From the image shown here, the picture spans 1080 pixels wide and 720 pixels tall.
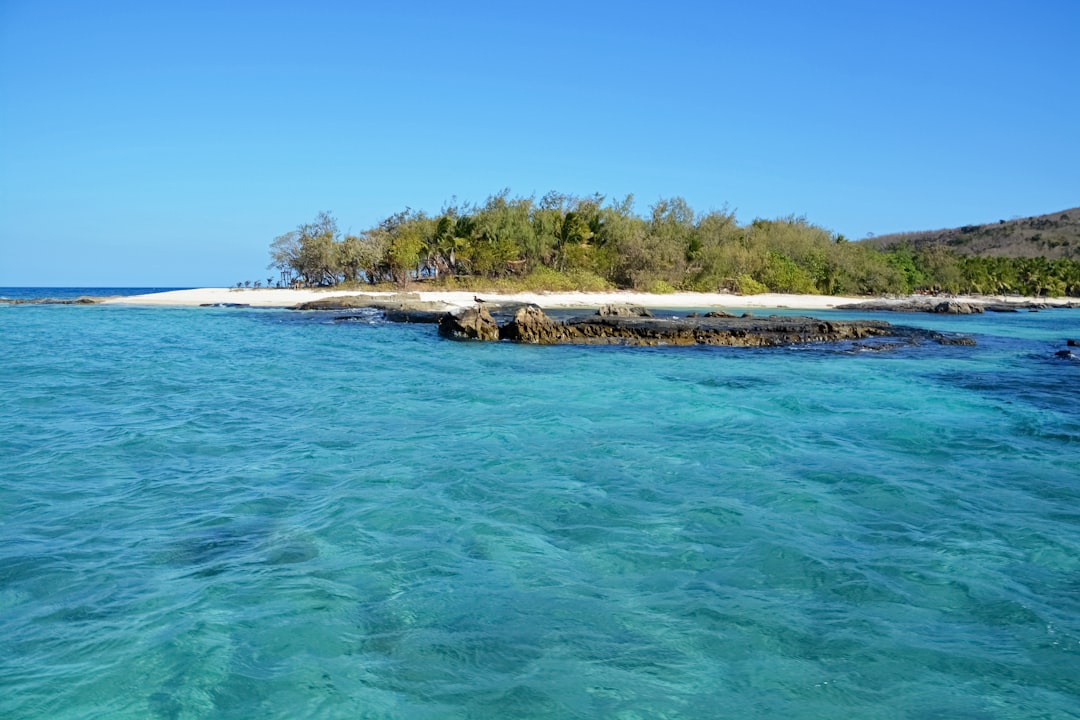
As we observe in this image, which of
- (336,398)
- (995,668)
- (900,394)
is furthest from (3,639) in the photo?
(900,394)

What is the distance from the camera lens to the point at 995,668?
430 centimetres

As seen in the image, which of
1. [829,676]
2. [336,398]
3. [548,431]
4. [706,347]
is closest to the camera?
[829,676]

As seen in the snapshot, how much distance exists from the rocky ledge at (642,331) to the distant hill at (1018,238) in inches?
3697

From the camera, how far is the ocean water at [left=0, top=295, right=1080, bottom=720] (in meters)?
4.03

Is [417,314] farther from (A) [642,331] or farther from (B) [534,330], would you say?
(A) [642,331]

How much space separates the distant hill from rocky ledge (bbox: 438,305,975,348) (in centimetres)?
9390

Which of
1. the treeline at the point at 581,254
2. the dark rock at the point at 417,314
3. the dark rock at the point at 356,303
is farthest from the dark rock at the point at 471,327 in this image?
the treeline at the point at 581,254

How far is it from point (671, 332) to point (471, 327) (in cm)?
679

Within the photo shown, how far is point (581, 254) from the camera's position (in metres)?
62.0

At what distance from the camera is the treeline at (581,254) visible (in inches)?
2302

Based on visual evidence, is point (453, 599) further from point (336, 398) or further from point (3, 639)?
point (336, 398)

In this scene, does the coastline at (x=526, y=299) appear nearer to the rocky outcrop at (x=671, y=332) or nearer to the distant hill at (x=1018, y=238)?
the rocky outcrop at (x=671, y=332)

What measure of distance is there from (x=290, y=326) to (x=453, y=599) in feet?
93.7

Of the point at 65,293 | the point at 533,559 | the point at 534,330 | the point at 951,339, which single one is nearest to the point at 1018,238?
the point at 951,339
